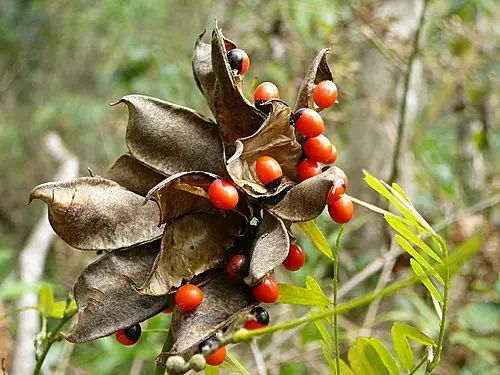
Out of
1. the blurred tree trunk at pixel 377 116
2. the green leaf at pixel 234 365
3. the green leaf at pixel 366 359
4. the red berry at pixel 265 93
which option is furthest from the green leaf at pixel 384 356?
the blurred tree trunk at pixel 377 116

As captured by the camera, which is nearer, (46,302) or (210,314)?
(210,314)

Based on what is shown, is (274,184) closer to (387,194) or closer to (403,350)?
(387,194)

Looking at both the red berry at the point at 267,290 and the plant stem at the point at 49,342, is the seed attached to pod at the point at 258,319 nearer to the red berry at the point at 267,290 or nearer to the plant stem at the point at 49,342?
the red berry at the point at 267,290

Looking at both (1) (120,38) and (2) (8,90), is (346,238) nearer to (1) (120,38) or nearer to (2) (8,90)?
(1) (120,38)

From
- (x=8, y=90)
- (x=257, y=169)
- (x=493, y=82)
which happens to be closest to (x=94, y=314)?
(x=257, y=169)

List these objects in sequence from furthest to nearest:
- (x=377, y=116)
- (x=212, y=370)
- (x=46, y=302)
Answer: (x=377, y=116) < (x=46, y=302) < (x=212, y=370)

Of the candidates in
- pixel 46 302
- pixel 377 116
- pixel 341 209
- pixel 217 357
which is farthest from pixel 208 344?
pixel 377 116
